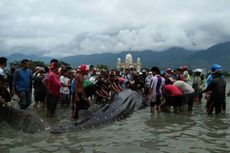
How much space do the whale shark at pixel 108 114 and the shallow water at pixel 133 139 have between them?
219 millimetres

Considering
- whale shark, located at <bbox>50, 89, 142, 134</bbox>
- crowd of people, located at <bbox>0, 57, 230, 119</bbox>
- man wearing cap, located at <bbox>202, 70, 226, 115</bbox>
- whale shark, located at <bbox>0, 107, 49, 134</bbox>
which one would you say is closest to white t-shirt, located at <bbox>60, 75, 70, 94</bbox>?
crowd of people, located at <bbox>0, 57, 230, 119</bbox>

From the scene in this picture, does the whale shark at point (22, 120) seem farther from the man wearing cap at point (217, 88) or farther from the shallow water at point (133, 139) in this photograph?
the man wearing cap at point (217, 88)

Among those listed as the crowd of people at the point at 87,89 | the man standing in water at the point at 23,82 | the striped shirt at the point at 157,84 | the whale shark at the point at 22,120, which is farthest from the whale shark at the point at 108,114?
the man standing in water at the point at 23,82

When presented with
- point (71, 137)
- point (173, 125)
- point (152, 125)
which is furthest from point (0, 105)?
point (173, 125)

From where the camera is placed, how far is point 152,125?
10.6 m

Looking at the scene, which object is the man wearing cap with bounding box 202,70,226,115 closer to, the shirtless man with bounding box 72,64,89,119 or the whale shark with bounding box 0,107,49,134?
the shirtless man with bounding box 72,64,89,119

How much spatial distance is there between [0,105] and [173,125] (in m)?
5.22

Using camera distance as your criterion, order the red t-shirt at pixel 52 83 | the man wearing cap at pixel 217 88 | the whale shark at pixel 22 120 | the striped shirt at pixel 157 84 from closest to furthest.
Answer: the whale shark at pixel 22 120
the red t-shirt at pixel 52 83
the man wearing cap at pixel 217 88
the striped shirt at pixel 157 84

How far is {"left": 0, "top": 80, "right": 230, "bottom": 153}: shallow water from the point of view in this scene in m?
7.45

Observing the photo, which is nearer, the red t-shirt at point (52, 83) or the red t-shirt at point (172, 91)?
the red t-shirt at point (52, 83)

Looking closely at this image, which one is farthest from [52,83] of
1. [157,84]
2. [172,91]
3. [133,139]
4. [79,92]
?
[172,91]

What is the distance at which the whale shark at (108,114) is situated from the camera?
29.8 ft

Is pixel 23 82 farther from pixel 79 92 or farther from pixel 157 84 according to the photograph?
pixel 157 84

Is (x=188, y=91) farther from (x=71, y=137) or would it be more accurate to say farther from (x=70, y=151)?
(x=70, y=151)
